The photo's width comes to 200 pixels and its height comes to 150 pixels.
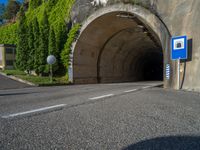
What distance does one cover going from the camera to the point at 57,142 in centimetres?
285

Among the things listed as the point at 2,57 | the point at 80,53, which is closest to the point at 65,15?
the point at 80,53

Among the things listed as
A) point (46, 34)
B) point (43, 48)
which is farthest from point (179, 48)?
point (46, 34)

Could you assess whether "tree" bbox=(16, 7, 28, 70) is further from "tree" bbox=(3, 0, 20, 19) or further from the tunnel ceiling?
"tree" bbox=(3, 0, 20, 19)

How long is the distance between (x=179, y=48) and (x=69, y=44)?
11.1 meters

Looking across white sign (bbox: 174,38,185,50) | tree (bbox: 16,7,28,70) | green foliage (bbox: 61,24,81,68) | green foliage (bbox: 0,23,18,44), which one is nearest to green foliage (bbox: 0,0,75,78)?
tree (bbox: 16,7,28,70)

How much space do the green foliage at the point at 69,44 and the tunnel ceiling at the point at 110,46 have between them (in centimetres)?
66

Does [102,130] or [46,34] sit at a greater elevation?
[46,34]

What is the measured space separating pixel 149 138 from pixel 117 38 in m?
18.6

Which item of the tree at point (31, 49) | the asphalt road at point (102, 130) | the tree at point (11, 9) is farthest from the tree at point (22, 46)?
→ the tree at point (11, 9)

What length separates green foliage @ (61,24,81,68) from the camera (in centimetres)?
1849

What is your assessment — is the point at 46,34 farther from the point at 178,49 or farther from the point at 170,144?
the point at 170,144

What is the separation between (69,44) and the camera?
18859 mm

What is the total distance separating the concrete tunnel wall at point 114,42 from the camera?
12914mm

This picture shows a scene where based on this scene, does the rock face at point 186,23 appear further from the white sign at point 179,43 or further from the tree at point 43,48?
the tree at point 43,48
